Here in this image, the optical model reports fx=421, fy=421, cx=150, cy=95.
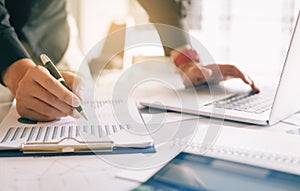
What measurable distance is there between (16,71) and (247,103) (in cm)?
51

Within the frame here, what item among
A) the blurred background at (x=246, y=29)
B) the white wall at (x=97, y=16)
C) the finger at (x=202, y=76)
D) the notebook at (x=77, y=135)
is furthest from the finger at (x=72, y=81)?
the blurred background at (x=246, y=29)

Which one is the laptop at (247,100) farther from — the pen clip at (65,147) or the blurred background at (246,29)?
the blurred background at (246,29)

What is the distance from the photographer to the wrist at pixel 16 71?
35.5 inches

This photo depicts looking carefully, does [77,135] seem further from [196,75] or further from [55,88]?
[196,75]

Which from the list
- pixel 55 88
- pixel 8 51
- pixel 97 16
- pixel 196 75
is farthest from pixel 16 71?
pixel 97 16

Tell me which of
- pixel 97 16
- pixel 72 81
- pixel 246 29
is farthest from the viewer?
pixel 246 29

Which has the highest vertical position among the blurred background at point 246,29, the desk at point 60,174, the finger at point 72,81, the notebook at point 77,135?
the finger at point 72,81

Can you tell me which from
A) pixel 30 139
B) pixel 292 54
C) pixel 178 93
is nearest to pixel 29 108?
pixel 30 139

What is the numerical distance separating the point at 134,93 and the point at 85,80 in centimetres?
13

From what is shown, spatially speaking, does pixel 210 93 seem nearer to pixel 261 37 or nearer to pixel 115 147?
pixel 115 147

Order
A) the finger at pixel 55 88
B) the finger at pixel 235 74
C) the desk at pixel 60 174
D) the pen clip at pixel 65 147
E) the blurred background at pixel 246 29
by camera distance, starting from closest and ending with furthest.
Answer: the desk at pixel 60 174 < the pen clip at pixel 65 147 < the finger at pixel 55 88 < the finger at pixel 235 74 < the blurred background at pixel 246 29

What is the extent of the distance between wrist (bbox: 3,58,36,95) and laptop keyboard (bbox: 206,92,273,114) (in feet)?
1.33

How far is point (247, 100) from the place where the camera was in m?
0.98

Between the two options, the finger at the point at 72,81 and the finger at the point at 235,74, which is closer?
the finger at the point at 72,81
